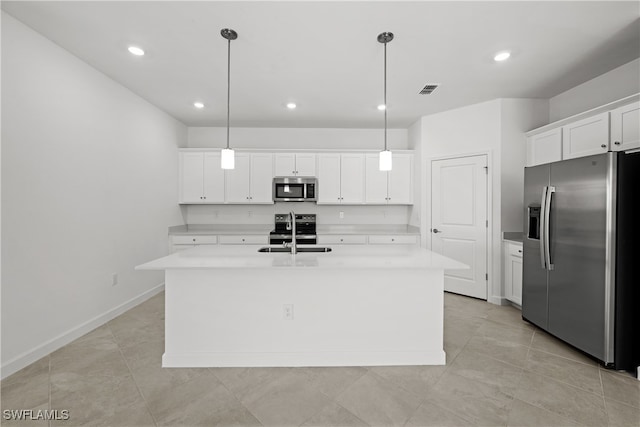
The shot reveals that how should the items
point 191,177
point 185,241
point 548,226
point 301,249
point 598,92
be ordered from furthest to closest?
1. point 191,177
2. point 185,241
3. point 598,92
4. point 301,249
5. point 548,226

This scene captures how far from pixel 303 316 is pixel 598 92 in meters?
3.94

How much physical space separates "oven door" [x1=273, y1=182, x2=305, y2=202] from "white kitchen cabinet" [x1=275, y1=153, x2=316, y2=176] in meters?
0.24

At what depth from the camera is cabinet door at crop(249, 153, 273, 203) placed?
4672 mm

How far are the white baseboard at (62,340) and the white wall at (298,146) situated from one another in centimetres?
187

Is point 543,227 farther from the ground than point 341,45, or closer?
closer

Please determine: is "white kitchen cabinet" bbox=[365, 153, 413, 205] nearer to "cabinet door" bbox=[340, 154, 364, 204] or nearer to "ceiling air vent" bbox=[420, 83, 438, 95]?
"cabinet door" bbox=[340, 154, 364, 204]

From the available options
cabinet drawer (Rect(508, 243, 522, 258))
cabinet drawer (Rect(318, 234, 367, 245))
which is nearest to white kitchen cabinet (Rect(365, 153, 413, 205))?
cabinet drawer (Rect(318, 234, 367, 245))

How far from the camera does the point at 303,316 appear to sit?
2.22 metres

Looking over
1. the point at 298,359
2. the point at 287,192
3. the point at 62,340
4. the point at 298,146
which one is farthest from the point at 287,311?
the point at 298,146

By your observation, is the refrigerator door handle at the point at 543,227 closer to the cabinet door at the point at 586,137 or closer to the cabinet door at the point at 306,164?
the cabinet door at the point at 586,137

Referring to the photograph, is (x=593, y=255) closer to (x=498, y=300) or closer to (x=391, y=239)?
(x=498, y=300)

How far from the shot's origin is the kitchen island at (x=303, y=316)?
2.20 m

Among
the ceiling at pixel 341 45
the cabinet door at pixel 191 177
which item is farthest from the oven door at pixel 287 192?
the ceiling at pixel 341 45

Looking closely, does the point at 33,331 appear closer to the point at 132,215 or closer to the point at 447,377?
the point at 132,215
